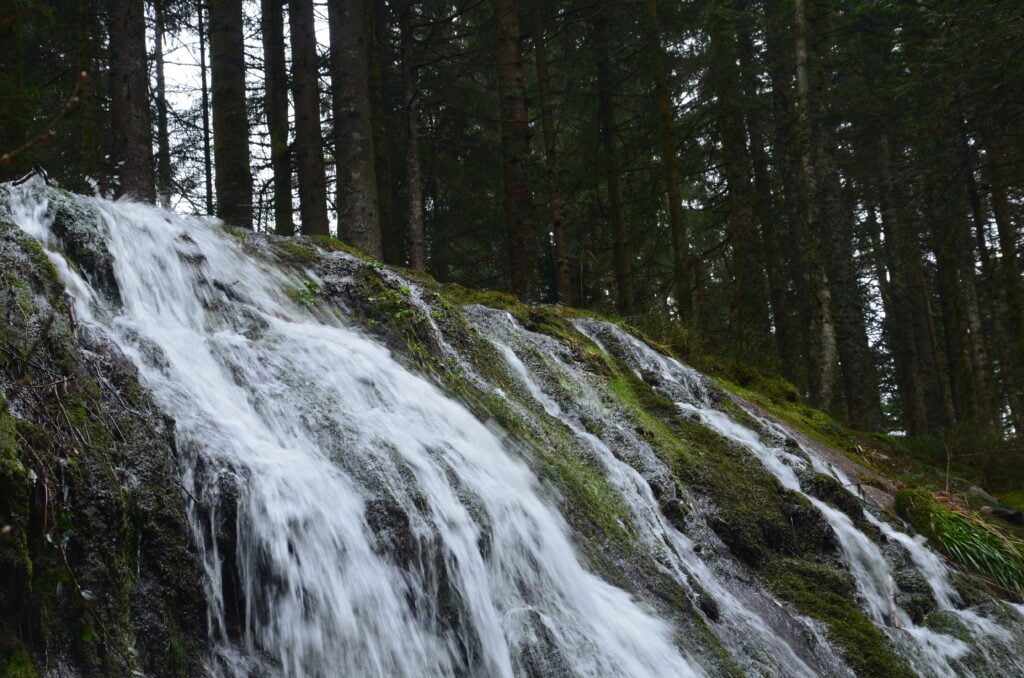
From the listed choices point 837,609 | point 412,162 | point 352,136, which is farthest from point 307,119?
point 837,609

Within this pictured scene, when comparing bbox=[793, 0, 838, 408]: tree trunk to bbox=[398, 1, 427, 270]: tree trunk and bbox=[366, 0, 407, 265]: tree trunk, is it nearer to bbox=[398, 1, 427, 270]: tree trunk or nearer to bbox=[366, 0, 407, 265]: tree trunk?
bbox=[398, 1, 427, 270]: tree trunk

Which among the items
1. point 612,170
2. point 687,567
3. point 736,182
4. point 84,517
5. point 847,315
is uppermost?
point 612,170

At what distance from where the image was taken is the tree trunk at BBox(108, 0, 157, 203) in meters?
9.57

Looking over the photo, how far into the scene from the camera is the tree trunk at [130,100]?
9.57 metres

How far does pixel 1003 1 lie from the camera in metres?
10.8

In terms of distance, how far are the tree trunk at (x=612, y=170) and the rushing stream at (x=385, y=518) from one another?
7.05 m

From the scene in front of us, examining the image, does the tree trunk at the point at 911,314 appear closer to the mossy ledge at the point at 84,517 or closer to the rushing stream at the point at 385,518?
the rushing stream at the point at 385,518

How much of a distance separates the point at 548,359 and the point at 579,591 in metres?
2.98

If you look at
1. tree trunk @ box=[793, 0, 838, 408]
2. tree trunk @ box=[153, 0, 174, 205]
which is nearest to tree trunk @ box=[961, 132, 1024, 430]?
tree trunk @ box=[793, 0, 838, 408]

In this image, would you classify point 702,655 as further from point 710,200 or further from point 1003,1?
point 710,200

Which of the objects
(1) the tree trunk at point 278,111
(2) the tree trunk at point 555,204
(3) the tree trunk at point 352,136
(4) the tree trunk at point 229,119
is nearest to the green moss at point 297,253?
(3) the tree trunk at point 352,136

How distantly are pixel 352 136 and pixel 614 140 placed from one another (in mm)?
5930

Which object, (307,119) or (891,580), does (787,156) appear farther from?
(891,580)

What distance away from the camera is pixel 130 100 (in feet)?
31.5
